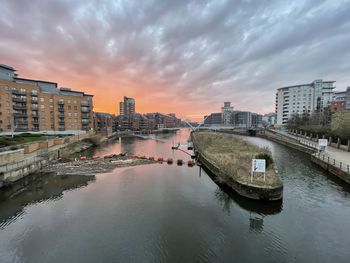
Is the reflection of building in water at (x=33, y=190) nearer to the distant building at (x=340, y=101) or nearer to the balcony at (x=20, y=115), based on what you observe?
the balcony at (x=20, y=115)

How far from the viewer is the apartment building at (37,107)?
48750 mm

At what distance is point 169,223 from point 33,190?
52.0ft

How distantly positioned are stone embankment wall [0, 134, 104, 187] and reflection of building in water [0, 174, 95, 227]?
3.38 ft

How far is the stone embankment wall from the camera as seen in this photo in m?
21.4

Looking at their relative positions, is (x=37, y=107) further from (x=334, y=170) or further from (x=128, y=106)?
(x=128, y=106)

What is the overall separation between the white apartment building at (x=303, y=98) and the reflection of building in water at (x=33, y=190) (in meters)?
107

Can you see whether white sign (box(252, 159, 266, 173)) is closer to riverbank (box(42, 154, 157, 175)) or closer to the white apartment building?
riverbank (box(42, 154, 157, 175))

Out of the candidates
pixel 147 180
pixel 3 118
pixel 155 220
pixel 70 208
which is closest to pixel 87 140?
pixel 3 118

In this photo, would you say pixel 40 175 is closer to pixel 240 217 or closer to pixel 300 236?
pixel 240 217

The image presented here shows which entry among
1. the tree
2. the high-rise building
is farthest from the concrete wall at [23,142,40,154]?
the high-rise building

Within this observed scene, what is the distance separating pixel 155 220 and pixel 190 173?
41.7 feet

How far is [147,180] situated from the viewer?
73.3 feet

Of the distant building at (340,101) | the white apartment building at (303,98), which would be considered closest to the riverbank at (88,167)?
the distant building at (340,101)

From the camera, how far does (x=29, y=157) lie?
2808 cm
